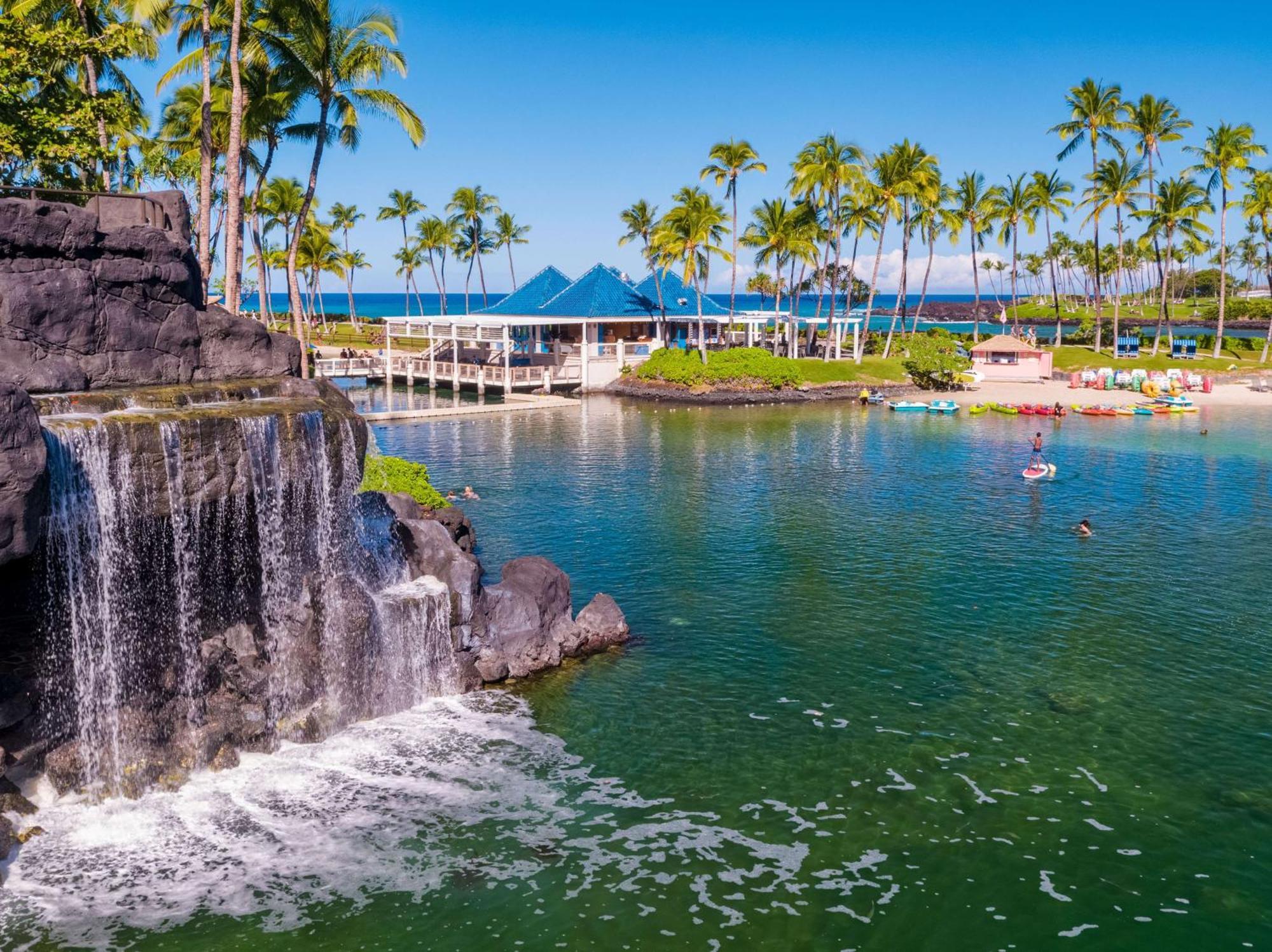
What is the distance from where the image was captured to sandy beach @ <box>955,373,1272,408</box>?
66.2m

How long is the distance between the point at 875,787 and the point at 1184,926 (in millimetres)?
4815

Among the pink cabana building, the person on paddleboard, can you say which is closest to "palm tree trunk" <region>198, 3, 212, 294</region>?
the person on paddleboard

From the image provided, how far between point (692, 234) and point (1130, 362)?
122 feet

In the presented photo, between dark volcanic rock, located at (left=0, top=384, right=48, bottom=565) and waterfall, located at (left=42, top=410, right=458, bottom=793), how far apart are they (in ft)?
4.26

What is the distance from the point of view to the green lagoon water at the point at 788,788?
13.4 meters

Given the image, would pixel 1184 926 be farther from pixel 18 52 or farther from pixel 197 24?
pixel 197 24

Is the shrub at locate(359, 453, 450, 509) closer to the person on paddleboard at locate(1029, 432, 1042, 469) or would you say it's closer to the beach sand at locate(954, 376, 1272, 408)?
the person on paddleboard at locate(1029, 432, 1042, 469)

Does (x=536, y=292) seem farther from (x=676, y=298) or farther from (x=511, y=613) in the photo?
(x=511, y=613)

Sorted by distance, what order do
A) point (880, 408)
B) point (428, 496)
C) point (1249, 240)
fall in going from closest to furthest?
point (428, 496) < point (880, 408) < point (1249, 240)

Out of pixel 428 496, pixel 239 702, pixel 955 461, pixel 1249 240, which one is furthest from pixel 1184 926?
pixel 1249 240

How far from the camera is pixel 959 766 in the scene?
17.4 metres

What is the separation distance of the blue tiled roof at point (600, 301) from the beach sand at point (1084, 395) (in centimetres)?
2419

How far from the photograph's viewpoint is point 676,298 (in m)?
80.6

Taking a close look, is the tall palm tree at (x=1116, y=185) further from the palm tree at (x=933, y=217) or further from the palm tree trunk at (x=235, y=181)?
the palm tree trunk at (x=235, y=181)
